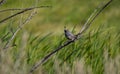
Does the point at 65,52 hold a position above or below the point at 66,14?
above

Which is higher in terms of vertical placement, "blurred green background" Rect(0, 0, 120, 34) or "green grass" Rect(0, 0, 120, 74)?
"green grass" Rect(0, 0, 120, 74)

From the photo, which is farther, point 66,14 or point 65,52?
point 66,14

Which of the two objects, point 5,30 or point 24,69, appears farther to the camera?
point 5,30

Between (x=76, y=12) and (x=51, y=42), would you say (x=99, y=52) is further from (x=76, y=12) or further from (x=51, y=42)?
(x=76, y=12)

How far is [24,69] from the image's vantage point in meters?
2.48

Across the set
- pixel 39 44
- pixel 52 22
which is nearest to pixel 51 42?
pixel 39 44

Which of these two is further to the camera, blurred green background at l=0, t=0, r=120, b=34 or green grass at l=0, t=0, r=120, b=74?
blurred green background at l=0, t=0, r=120, b=34

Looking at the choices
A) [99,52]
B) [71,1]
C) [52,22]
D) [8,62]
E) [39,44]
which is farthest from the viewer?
[71,1]

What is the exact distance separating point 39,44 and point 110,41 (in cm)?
50

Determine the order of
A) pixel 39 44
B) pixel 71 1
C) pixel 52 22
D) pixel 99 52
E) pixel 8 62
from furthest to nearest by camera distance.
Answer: pixel 71 1 → pixel 52 22 → pixel 39 44 → pixel 99 52 → pixel 8 62

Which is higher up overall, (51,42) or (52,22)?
(51,42)

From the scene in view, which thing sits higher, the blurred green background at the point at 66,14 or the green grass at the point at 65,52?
the green grass at the point at 65,52

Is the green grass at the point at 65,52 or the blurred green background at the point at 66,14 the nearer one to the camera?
the green grass at the point at 65,52

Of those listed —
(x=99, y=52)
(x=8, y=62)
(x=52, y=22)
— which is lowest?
(x=52, y=22)
